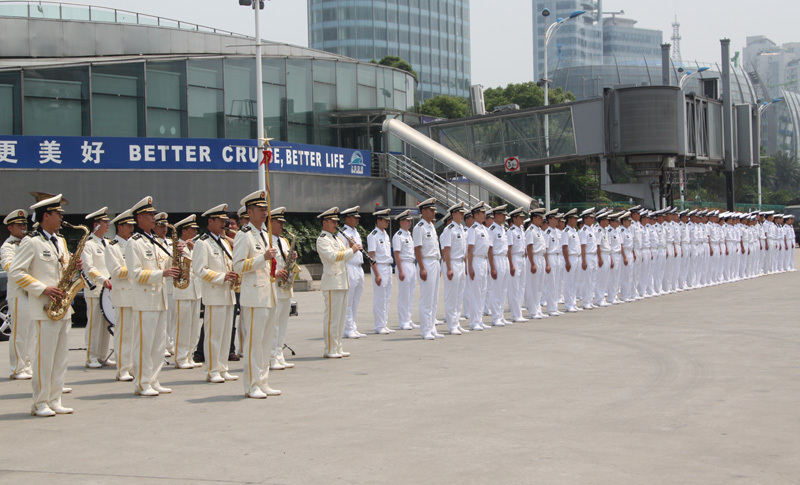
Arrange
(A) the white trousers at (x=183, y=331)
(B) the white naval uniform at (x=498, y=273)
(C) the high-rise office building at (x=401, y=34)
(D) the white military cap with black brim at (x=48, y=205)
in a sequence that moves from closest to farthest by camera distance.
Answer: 1. (D) the white military cap with black brim at (x=48, y=205)
2. (A) the white trousers at (x=183, y=331)
3. (B) the white naval uniform at (x=498, y=273)
4. (C) the high-rise office building at (x=401, y=34)

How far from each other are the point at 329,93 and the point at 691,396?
29.3 meters

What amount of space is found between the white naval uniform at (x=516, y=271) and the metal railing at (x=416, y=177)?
690 inches

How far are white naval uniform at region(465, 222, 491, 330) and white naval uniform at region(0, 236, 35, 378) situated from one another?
7252 millimetres

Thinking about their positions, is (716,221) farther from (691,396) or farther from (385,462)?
(385,462)

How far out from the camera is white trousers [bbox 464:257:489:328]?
50.6 ft

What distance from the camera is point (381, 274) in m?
15.4

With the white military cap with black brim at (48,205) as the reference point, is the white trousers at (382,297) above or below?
below

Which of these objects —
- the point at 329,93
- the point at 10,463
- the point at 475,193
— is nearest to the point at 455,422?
the point at 10,463

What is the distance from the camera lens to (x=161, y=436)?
7.43 metres

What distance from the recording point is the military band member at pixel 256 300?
916 cm

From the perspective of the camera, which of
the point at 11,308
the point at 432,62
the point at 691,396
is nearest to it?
the point at 691,396

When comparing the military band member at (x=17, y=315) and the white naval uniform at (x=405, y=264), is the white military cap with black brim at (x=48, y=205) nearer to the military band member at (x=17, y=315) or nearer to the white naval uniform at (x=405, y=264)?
the military band member at (x=17, y=315)

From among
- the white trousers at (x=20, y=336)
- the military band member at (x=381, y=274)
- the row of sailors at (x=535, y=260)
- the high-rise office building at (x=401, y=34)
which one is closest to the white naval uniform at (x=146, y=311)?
the white trousers at (x=20, y=336)

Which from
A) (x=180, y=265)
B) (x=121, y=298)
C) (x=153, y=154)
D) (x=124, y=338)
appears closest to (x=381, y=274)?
(x=180, y=265)
